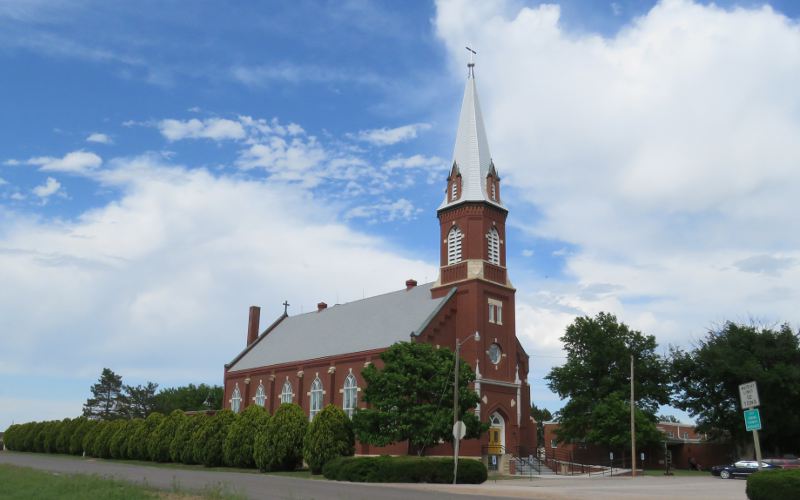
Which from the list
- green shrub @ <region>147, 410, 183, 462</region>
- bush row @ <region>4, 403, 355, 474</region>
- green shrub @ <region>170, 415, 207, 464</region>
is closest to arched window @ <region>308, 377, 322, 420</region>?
bush row @ <region>4, 403, 355, 474</region>

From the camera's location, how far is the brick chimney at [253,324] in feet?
259

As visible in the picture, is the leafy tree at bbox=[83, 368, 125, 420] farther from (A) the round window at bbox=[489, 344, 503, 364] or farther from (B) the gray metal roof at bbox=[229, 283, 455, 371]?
(A) the round window at bbox=[489, 344, 503, 364]

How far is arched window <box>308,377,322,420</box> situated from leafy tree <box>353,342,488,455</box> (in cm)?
1801

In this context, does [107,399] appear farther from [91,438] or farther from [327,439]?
[327,439]

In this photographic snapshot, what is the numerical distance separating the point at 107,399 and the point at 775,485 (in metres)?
107

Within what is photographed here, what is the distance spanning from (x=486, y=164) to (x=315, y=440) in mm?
26051

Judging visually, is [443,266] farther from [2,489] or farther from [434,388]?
[2,489]

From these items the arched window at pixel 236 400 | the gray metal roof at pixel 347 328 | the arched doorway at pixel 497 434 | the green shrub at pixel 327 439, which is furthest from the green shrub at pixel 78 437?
the arched doorway at pixel 497 434

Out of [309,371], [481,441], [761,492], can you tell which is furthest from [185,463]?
[761,492]

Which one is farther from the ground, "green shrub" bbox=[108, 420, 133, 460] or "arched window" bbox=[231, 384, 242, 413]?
"arched window" bbox=[231, 384, 242, 413]

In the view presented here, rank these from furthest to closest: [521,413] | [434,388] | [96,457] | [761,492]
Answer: [96,457]
[521,413]
[434,388]
[761,492]

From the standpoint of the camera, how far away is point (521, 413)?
5334cm

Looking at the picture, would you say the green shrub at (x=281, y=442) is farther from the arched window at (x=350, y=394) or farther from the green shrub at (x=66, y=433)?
the green shrub at (x=66, y=433)

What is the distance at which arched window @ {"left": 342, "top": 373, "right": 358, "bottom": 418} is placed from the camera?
179 ft
